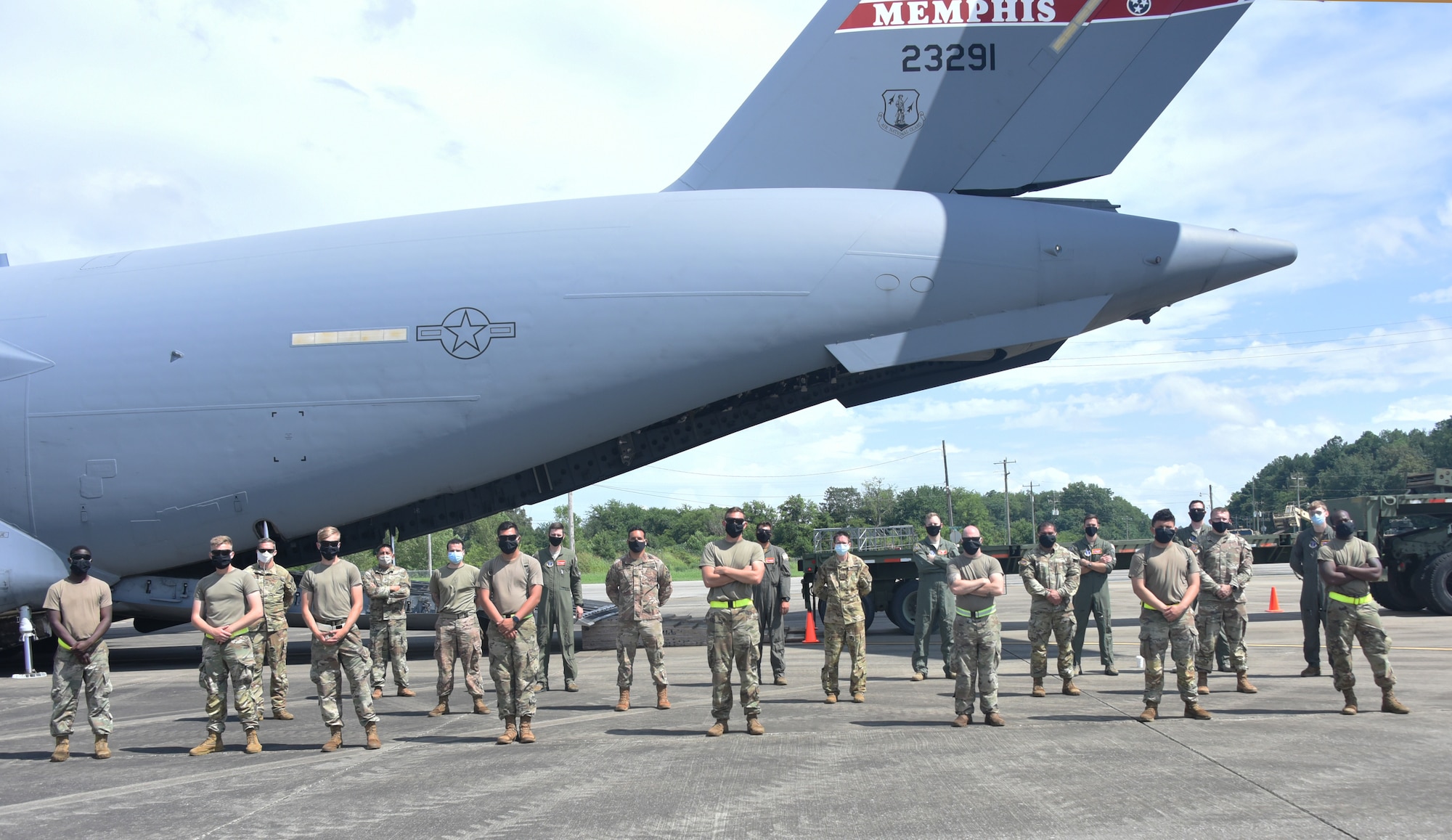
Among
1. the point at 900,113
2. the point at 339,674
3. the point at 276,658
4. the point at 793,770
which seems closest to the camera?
the point at 793,770

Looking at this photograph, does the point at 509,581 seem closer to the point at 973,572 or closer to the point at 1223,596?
the point at 973,572

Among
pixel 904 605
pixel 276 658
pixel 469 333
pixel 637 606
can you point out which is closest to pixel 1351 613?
pixel 637 606

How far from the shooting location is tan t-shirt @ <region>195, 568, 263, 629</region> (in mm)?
7316

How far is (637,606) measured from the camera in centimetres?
884

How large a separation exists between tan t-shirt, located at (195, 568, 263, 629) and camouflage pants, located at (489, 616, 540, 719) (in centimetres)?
187

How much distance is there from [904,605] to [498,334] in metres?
6.77

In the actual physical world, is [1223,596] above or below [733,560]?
below

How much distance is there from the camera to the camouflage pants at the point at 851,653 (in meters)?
8.62

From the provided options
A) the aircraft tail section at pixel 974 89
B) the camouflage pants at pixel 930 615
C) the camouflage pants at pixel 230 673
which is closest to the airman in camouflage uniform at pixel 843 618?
the camouflage pants at pixel 930 615

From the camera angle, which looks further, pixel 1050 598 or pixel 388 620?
pixel 388 620

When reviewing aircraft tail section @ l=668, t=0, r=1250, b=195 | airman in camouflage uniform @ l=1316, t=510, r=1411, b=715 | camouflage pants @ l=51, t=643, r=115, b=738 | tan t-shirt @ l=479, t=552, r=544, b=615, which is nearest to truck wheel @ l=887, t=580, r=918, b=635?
aircraft tail section @ l=668, t=0, r=1250, b=195

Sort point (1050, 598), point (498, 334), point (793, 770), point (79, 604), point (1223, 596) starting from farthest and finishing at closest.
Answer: point (498, 334) < point (1050, 598) < point (1223, 596) < point (79, 604) < point (793, 770)

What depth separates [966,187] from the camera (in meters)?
12.1

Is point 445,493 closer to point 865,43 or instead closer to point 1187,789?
point 865,43
